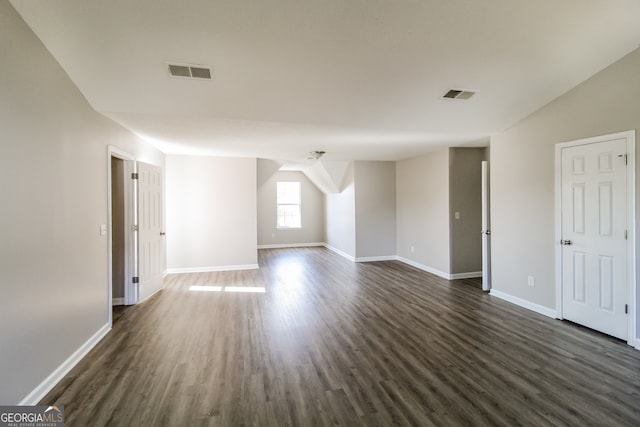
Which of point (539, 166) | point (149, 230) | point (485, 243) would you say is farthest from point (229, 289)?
point (539, 166)

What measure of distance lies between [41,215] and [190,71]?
1660mm

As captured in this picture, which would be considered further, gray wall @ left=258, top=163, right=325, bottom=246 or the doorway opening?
gray wall @ left=258, top=163, right=325, bottom=246

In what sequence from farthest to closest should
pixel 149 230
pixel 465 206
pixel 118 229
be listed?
pixel 465 206, pixel 149 230, pixel 118 229

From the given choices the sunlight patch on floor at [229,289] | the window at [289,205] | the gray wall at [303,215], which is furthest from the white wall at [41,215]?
the window at [289,205]

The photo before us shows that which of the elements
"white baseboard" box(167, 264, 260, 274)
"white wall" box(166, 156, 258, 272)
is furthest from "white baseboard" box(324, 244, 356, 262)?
"white wall" box(166, 156, 258, 272)

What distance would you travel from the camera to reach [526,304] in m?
4.12

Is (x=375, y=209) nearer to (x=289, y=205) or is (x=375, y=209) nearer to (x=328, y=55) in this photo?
(x=289, y=205)

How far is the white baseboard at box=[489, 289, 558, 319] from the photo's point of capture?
149 inches

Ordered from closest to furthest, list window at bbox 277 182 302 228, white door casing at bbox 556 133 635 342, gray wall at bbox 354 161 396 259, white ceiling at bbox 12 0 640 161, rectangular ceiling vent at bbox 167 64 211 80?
1. white ceiling at bbox 12 0 640 161
2. rectangular ceiling vent at bbox 167 64 211 80
3. white door casing at bbox 556 133 635 342
4. gray wall at bbox 354 161 396 259
5. window at bbox 277 182 302 228

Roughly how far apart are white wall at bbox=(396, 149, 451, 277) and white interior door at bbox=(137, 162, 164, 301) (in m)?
4.97

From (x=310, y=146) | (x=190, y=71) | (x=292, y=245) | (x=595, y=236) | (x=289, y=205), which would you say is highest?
(x=190, y=71)

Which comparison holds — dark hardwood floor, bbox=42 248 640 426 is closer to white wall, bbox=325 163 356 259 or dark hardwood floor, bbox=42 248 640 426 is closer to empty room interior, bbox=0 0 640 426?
empty room interior, bbox=0 0 640 426

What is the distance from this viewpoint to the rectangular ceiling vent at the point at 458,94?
3357 mm

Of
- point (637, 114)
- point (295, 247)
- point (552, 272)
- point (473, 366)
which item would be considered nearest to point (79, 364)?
point (473, 366)
